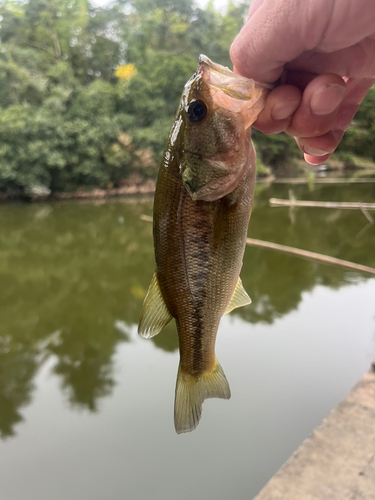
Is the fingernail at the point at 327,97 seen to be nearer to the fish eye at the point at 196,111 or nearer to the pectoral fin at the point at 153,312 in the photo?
the fish eye at the point at 196,111

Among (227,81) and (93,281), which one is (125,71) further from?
(227,81)

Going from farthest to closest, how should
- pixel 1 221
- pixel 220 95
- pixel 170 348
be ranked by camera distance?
1. pixel 1 221
2. pixel 170 348
3. pixel 220 95

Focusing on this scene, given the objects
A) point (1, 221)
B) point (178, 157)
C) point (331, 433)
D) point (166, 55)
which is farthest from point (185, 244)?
point (166, 55)

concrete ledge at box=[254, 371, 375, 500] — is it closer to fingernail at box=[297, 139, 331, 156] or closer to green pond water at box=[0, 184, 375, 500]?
green pond water at box=[0, 184, 375, 500]

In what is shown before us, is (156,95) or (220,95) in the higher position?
(156,95)

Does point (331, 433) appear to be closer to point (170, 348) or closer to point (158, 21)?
point (170, 348)

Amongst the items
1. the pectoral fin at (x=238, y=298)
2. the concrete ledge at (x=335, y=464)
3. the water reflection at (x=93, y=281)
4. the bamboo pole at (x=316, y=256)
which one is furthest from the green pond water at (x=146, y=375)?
the pectoral fin at (x=238, y=298)
